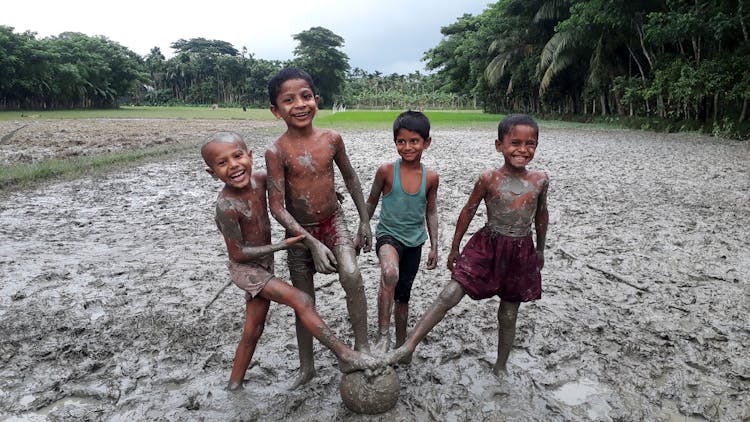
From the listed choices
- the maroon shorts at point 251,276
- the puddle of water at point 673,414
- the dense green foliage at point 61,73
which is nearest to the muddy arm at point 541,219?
the puddle of water at point 673,414

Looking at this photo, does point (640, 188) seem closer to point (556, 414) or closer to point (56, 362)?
point (556, 414)

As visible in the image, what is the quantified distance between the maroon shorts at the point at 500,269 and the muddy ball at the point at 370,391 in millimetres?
621

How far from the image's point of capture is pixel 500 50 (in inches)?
1219

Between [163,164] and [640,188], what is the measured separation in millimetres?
9590

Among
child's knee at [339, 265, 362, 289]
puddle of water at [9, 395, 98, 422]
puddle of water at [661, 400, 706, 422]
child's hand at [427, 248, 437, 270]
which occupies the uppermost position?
child's knee at [339, 265, 362, 289]

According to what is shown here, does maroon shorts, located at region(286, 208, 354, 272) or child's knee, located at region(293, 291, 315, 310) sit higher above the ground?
maroon shorts, located at region(286, 208, 354, 272)

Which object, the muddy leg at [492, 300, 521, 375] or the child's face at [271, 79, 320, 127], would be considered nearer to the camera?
the child's face at [271, 79, 320, 127]

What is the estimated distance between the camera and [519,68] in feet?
93.6

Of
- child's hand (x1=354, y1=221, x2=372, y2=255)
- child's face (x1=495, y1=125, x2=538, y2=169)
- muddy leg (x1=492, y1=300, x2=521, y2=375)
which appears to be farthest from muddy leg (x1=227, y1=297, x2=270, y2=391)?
child's face (x1=495, y1=125, x2=538, y2=169)

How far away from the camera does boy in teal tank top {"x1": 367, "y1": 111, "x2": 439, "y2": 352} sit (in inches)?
104

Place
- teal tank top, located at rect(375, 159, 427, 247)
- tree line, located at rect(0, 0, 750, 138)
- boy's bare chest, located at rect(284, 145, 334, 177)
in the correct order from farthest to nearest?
tree line, located at rect(0, 0, 750, 138)
teal tank top, located at rect(375, 159, 427, 247)
boy's bare chest, located at rect(284, 145, 334, 177)

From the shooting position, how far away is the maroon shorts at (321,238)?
2.59m

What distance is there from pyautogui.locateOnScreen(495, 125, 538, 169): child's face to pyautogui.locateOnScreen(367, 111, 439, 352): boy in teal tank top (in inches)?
16.6

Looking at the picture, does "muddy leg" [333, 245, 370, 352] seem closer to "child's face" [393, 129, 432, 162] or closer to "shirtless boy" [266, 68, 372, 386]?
"shirtless boy" [266, 68, 372, 386]
